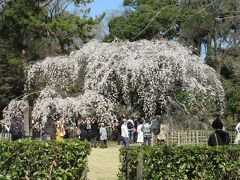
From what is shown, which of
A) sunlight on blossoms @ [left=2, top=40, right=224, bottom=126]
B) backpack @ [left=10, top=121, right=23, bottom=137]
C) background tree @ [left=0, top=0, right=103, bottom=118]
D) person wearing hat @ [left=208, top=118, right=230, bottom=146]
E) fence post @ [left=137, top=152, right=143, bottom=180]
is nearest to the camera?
fence post @ [left=137, top=152, right=143, bottom=180]

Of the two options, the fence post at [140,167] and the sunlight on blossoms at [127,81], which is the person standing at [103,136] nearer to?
the sunlight on blossoms at [127,81]

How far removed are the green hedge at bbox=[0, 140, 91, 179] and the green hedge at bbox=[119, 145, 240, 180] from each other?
1049 mm

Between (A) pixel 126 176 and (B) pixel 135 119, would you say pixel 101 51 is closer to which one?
(B) pixel 135 119

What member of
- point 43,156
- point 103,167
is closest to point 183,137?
point 103,167

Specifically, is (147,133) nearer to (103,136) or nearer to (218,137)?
(103,136)

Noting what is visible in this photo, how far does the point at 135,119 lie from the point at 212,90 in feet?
14.2

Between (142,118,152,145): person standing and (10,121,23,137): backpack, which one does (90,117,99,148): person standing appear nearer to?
(142,118,152,145): person standing

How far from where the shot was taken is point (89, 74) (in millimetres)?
24609

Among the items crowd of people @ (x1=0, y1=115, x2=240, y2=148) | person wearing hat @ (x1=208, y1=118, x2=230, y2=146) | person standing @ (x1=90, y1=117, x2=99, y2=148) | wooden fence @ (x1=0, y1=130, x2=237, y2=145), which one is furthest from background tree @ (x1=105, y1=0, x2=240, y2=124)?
person wearing hat @ (x1=208, y1=118, x2=230, y2=146)

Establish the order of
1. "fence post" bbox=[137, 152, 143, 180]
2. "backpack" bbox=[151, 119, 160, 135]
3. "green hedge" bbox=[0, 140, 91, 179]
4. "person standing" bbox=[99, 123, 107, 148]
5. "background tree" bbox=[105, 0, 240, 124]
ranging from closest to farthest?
"fence post" bbox=[137, 152, 143, 180] < "green hedge" bbox=[0, 140, 91, 179] < "backpack" bbox=[151, 119, 160, 135] < "person standing" bbox=[99, 123, 107, 148] < "background tree" bbox=[105, 0, 240, 124]

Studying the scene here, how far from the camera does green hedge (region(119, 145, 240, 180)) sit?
8.25 meters

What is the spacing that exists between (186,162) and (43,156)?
2502 millimetres

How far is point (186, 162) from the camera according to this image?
27.2 ft

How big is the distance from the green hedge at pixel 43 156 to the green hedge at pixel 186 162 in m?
1.05
